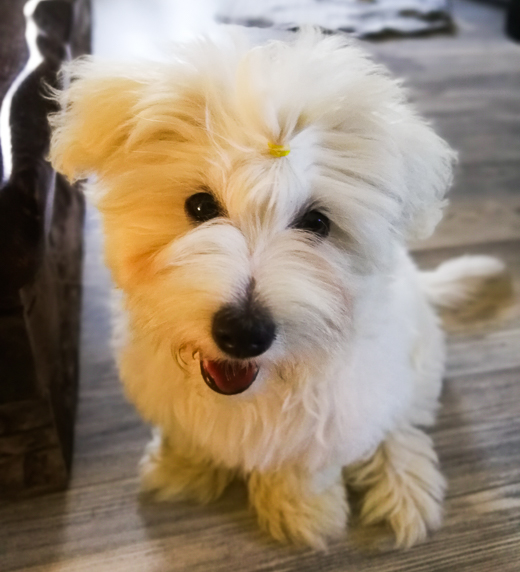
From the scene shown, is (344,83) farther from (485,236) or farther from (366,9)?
(366,9)

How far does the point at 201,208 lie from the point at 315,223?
175 mm

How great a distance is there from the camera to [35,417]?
1.08m

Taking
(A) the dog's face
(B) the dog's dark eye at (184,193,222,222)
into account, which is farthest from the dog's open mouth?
(B) the dog's dark eye at (184,193,222,222)

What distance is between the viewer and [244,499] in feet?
4.07

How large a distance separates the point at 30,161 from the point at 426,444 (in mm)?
1006

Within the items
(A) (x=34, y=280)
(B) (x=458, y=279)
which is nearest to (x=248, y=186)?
(A) (x=34, y=280)

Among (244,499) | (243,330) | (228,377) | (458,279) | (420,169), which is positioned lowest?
(244,499)

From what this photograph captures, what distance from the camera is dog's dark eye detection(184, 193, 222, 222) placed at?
850mm

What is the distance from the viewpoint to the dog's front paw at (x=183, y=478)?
4.00ft

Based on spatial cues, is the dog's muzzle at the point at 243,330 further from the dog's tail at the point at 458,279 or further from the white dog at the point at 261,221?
the dog's tail at the point at 458,279

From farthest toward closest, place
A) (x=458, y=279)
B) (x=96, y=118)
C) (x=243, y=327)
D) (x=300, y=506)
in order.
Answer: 1. (x=458, y=279)
2. (x=300, y=506)
3. (x=96, y=118)
4. (x=243, y=327)

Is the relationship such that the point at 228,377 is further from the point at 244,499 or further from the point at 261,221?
the point at 244,499

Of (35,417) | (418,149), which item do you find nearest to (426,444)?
(418,149)

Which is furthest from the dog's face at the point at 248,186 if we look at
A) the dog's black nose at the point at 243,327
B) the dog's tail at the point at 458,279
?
the dog's tail at the point at 458,279
